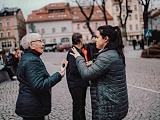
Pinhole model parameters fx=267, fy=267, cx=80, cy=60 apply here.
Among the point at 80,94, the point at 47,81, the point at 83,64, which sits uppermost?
the point at 83,64

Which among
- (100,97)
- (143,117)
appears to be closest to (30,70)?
(100,97)

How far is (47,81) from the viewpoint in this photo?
312cm

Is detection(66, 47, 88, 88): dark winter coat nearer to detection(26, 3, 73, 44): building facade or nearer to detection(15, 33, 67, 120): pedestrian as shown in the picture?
detection(15, 33, 67, 120): pedestrian

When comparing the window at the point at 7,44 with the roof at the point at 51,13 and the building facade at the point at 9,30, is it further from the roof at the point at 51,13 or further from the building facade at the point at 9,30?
the roof at the point at 51,13

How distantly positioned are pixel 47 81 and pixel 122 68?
0.89 meters

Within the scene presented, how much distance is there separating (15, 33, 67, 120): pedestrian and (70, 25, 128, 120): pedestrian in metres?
0.45

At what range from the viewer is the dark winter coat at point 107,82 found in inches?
116

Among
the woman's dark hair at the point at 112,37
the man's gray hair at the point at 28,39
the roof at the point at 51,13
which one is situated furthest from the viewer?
the roof at the point at 51,13

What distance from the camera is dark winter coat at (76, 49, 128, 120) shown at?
9.69ft

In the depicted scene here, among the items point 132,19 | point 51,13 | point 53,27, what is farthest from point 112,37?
point 132,19

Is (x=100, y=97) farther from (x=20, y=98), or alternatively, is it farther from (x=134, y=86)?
(x=134, y=86)

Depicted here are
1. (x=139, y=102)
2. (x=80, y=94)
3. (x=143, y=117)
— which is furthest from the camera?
(x=139, y=102)

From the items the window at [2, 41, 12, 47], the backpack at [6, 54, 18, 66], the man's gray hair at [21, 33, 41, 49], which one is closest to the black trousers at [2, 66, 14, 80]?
the backpack at [6, 54, 18, 66]

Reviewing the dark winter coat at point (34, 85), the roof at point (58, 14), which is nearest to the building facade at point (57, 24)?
the roof at point (58, 14)
